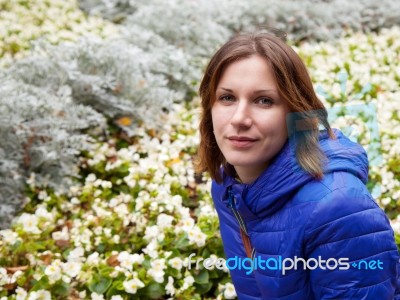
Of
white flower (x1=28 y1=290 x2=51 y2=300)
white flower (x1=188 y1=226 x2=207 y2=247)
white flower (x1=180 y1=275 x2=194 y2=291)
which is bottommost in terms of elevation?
white flower (x1=28 y1=290 x2=51 y2=300)

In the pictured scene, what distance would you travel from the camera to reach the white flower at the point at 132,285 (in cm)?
248

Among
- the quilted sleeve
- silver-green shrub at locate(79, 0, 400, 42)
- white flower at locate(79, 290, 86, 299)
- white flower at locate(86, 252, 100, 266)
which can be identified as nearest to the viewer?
the quilted sleeve

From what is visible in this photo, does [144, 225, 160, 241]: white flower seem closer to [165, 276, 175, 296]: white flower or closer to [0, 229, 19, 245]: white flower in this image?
[165, 276, 175, 296]: white flower

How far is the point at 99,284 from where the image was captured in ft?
8.46

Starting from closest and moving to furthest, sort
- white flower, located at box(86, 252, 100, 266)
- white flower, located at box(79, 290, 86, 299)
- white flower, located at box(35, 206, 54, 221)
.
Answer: white flower, located at box(79, 290, 86, 299), white flower, located at box(86, 252, 100, 266), white flower, located at box(35, 206, 54, 221)

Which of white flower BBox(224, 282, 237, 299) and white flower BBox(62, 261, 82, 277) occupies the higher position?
white flower BBox(224, 282, 237, 299)

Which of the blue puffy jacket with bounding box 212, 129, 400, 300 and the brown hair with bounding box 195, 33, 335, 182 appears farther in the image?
the brown hair with bounding box 195, 33, 335, 182

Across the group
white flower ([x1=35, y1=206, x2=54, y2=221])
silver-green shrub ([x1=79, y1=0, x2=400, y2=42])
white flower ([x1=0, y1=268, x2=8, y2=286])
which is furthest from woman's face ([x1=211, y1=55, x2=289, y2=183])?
silver-green shrub ([x1=79, y1=0, x2=400, y2=42])

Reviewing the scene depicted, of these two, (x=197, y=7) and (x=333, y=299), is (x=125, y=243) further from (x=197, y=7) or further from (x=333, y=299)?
(x=197, y=7)

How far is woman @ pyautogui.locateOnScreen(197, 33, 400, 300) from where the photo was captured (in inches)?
62.1

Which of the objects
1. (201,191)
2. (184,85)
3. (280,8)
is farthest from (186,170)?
(280,8)

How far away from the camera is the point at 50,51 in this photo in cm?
432

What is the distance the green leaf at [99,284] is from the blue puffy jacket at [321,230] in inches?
36.1

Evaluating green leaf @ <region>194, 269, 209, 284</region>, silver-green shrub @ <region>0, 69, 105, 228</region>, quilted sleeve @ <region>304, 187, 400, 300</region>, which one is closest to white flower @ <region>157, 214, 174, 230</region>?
green leaf @ <region>194, 269, 209, 284</region>
